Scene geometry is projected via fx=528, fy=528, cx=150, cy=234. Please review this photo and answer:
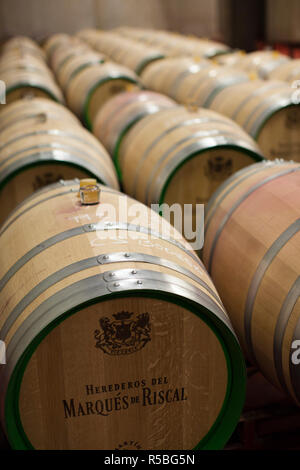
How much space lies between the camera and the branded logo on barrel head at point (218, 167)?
3398mm

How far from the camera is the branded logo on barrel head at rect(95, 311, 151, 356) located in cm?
179

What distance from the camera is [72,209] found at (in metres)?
2.30

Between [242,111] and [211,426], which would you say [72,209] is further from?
[242,111]

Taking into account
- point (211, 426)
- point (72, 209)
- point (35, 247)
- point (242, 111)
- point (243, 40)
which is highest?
point (243, 40)

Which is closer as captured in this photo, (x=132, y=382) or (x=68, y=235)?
(x=132, y=382)

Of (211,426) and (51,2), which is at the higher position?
(51,2)

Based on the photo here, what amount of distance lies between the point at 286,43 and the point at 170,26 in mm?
5025

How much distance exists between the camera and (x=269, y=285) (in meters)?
2.23

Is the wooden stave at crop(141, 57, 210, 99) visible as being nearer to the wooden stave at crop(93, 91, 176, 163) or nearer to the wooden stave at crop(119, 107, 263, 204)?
the wooden stave at crop(93, 91, 176, 163)

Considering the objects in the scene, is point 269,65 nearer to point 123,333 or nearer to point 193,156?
point 193,156

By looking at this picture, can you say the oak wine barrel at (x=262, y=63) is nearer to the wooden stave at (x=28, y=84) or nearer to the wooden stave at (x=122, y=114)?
the wooden stave at (x=122, y=114)

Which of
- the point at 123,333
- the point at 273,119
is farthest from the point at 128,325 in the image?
the point at 273,119

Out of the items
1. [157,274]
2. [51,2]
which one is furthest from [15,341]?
[51,2]

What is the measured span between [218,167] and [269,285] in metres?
1.34
